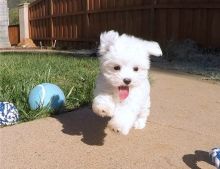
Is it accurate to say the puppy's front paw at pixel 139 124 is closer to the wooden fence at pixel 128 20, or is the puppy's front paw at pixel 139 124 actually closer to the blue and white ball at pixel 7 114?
the blue and white ball at pixel 7 114

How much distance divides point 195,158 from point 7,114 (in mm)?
2220

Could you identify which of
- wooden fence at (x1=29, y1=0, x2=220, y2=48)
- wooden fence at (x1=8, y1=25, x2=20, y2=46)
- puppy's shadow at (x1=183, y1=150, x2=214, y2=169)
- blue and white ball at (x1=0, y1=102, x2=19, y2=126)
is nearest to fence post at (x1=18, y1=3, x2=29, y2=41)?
wooden fence at (x1=8, y1=25, x2=20, y2=46)

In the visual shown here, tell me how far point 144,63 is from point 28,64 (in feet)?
18.3

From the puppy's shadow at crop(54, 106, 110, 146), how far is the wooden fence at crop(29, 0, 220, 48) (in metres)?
7.91

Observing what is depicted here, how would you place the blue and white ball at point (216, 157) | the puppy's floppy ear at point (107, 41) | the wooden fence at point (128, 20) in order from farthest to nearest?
the wooden fence at point (128, 20), the puppy's floppy ear at point (107, 41), the blue and white ball at point (216, 157)

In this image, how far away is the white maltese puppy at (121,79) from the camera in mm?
4492

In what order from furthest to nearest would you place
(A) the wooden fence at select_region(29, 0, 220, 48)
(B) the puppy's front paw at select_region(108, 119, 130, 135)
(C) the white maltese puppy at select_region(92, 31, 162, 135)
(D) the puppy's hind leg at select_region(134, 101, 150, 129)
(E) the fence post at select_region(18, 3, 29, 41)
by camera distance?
(E) the fence post at select_region(18, 3, 29, 41), (A) the wooden fence at select_region(29, 0, 220, 48), (D) the puppy's hind leg at select_region(134, 101, 150, 129), (C) the white maltese puppy at select_region(92, 31, 162, 135), (B) the puppy's front paw at select_region(108, 119, 130, 135)

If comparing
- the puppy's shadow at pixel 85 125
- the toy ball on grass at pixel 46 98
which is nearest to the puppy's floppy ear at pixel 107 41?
the puppy's shadow at pixel 85 125

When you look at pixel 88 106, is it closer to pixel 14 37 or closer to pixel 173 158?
pixel 173 158

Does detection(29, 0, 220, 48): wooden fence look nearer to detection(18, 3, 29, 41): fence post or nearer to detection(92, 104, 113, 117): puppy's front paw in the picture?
detection(18, 3, 29, 41): fence post

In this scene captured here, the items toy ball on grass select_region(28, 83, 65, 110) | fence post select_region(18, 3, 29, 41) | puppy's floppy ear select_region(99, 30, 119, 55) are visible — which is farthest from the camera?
fence post select_region(18, 3, 29, 41)

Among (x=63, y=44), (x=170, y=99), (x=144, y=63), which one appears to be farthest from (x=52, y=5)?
(x=144, y=63)

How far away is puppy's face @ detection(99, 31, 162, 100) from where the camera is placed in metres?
4.50

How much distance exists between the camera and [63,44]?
23062mm
